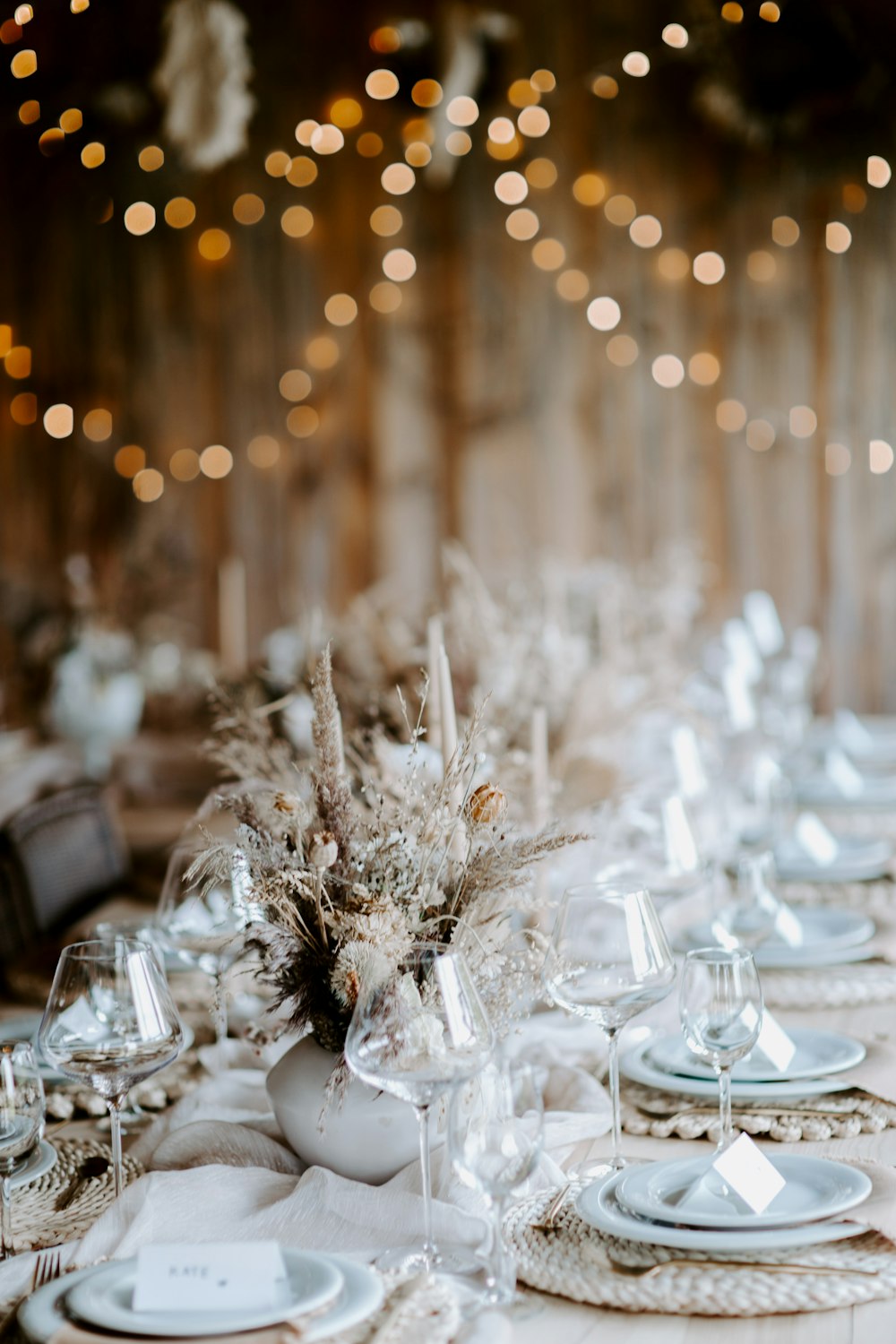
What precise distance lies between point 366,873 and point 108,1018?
0.22 meters

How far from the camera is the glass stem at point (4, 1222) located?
3.69 feet

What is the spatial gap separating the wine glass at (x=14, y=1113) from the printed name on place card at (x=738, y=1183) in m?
0.47

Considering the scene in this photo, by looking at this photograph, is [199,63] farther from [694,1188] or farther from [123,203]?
[694,1188]

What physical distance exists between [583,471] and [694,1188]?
14.8 feet

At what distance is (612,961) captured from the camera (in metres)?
1.22

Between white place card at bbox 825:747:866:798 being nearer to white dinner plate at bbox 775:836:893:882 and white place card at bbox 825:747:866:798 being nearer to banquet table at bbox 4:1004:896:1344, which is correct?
white dinner plate at bbox 775:836:893:882

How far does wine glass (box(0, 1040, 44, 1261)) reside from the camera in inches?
43.6

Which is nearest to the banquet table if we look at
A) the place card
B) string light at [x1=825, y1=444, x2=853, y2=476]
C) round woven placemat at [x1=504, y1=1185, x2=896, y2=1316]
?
round woven placemat at [x1=504, y1=1185, x2=896, y2=1316]

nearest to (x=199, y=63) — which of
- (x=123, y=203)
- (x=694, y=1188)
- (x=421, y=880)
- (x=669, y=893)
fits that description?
(x=123, y=203)

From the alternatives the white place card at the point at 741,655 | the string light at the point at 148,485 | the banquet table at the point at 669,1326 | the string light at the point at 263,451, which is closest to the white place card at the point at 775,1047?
the banquet table at the point at 669,1326

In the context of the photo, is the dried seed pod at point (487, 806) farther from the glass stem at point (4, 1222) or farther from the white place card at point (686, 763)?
the white place card at point (686, 763)

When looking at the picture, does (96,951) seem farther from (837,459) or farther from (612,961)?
(837,459)

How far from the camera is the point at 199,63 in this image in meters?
3.51

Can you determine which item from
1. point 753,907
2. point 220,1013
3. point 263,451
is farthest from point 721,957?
point 263,451
